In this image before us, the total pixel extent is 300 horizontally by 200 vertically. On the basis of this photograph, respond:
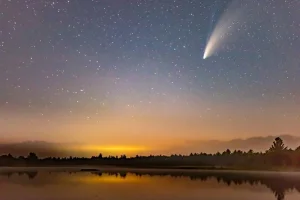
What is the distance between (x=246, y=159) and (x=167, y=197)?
163m

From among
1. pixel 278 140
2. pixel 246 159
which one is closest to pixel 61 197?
pixel 278 140

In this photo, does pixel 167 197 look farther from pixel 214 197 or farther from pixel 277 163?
pixel 277 163

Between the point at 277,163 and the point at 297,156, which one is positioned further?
the point at 277,163

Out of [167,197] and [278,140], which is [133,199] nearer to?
[167,197]

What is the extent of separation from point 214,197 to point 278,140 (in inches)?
5520

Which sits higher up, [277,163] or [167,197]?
[277,163]

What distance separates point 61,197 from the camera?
35.3 metres

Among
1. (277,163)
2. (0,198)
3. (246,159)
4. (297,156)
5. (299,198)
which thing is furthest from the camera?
(246,159)

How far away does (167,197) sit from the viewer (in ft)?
116

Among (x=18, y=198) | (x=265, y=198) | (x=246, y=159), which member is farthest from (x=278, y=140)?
(x=18, y=198)

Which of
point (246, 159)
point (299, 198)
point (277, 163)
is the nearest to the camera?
point (299, 198)

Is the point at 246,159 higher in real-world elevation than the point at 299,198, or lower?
higher

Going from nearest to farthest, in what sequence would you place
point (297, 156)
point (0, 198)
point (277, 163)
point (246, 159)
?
point (0, 198) → point (297, 156) → point (277, 163) → point (246, 159)

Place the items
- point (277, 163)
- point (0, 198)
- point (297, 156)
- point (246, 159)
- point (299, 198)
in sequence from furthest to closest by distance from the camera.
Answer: point (246, 159) < point (277, 163) < point (297, 156) < point (299, 198) < point (0, 198)
